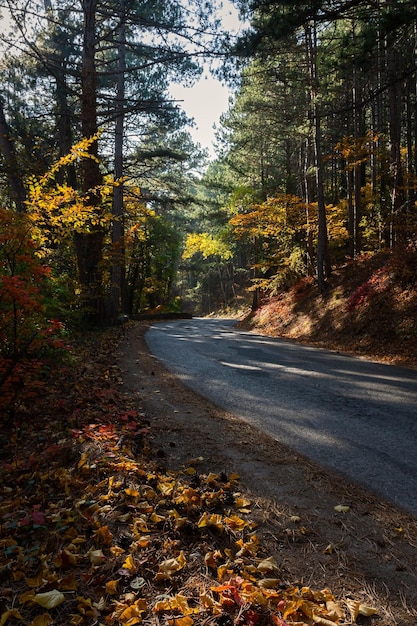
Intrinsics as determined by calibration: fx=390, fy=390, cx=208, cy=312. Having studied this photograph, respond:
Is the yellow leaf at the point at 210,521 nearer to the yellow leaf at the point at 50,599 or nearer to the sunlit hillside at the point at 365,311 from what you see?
the yellow leaf at the point at 50,599

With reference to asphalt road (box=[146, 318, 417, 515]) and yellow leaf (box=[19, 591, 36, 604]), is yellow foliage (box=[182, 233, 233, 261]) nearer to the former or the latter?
asphalt road (box=[146, 318, 417, 515])

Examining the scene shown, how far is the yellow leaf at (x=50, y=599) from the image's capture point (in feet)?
6.20

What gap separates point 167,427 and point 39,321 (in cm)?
254

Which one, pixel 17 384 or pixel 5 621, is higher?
pixel 17 384

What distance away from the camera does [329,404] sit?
18.3ft

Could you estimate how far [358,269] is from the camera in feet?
49.2

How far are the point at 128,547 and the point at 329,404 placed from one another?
12.9 ft

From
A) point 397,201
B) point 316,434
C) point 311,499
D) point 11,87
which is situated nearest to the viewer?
point 311,499

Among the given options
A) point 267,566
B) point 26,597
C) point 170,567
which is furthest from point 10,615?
point 267,566

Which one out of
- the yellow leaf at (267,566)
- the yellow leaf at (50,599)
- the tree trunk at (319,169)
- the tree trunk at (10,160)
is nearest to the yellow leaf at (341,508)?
the yellow leaf at (267,566)

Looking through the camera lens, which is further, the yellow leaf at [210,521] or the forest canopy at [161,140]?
the forest canopy at [161,140]

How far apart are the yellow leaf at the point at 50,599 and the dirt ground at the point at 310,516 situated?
1.22 metres

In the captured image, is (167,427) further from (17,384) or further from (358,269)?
(358,269)

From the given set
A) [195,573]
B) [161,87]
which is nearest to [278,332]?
[161,87]
